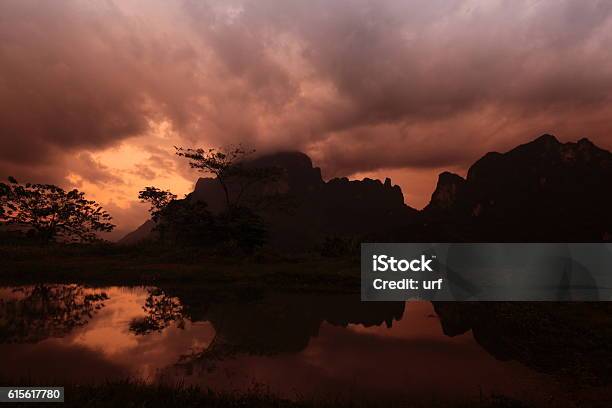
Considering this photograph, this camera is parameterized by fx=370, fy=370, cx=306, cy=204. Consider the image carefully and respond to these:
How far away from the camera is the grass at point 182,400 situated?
264 inches

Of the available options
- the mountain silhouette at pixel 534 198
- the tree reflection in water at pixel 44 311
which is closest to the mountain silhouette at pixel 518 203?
the mountain silhouette at pixel 534 198

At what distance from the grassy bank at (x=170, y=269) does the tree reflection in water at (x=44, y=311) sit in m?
3.34

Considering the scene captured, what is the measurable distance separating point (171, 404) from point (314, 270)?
63.4 ft

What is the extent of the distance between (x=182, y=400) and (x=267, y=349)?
4472 millimetres

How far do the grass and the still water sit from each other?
57cm

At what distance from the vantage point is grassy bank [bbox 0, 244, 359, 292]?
75.6 ft

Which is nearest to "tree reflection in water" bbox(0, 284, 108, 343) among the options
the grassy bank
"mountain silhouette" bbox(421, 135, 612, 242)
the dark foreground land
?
the dark foreground land

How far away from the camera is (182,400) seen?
6.93m

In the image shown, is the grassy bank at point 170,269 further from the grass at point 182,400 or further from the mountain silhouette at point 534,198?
the mountain silhouette at point 534,198

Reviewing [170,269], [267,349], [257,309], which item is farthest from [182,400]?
[170,269]

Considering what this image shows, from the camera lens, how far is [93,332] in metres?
12.6

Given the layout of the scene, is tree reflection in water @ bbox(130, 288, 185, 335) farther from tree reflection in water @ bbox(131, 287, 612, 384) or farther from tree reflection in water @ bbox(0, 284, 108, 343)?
tree reflection in water @ bbox(0, 284, 108, 343)

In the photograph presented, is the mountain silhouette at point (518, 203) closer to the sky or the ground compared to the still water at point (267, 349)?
closer to the sky

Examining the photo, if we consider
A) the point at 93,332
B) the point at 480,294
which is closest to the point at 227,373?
the point at 93,332
